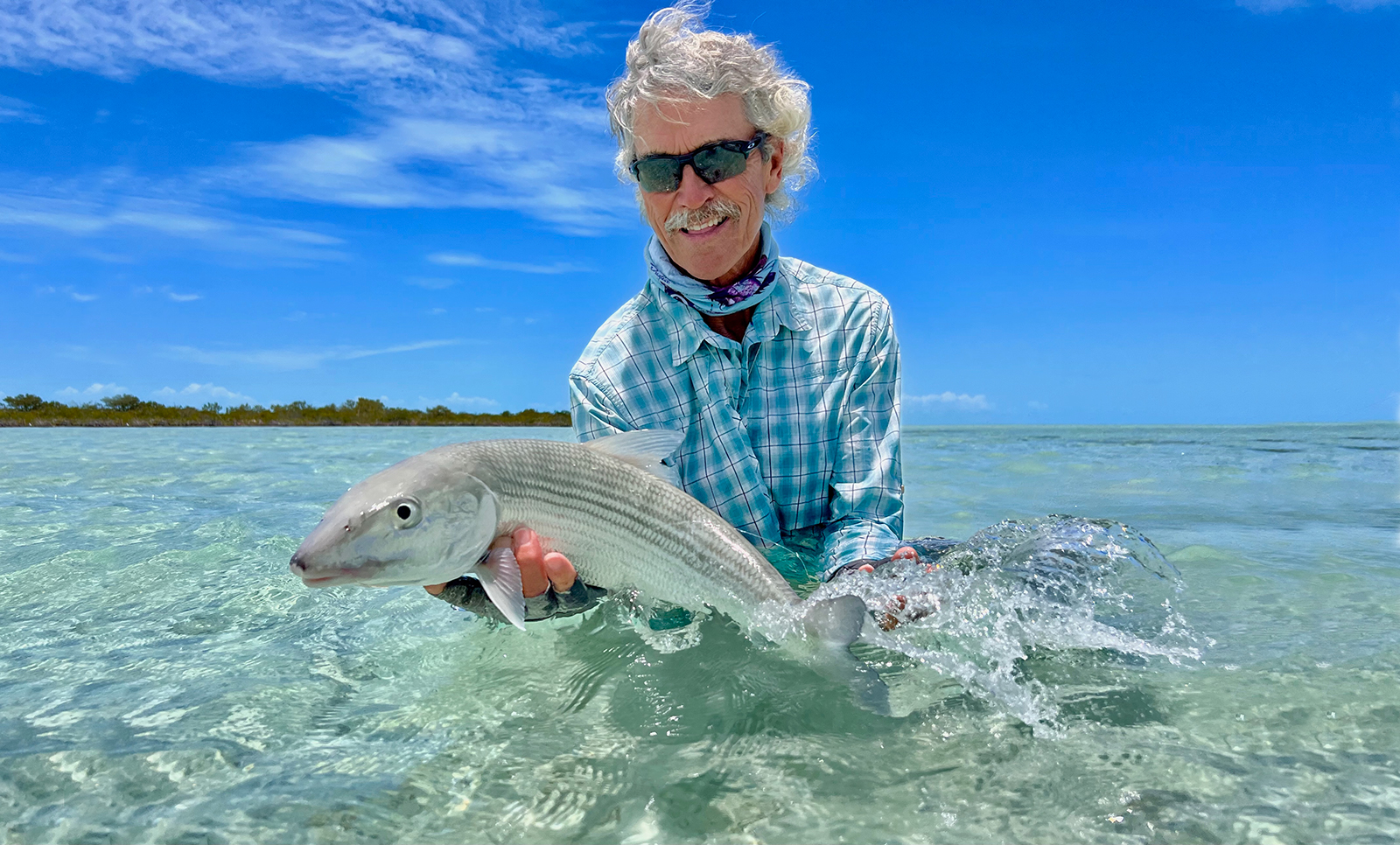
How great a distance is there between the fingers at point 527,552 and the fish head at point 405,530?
91 millimetres

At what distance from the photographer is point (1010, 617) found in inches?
118

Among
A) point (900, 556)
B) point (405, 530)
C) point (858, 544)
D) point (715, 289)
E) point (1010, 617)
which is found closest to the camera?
point (405, 530)

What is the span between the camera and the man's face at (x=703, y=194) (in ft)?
10.8

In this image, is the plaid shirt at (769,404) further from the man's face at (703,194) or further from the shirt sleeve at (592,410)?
the man's face at (703,194)

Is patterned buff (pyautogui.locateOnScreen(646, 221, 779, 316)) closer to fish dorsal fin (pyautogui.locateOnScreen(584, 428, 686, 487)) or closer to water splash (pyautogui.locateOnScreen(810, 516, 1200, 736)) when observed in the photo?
Result: fish dorsal fin (pyautogui.locateOnScreen(584, 428, 686, 487))

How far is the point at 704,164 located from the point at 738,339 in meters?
0.77

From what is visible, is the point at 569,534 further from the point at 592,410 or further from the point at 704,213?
the point at 704,213

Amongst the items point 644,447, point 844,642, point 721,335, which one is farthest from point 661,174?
point 844,642

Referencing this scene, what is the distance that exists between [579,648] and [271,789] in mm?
1295

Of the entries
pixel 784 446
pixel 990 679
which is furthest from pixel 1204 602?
pixel 784 446

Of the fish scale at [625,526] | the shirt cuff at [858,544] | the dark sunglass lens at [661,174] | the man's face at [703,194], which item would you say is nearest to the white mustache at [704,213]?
the man's face at [703,194]

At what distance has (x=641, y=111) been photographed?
3.35 meters

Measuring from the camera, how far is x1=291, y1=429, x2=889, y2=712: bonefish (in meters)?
2.25

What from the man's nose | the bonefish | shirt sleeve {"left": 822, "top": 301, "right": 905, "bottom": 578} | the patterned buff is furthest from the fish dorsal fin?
the man's nose
